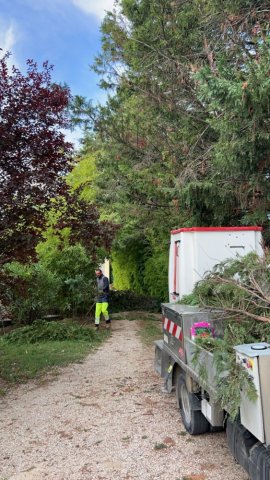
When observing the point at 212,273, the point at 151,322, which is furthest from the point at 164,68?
the point at 151,322

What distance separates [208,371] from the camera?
11.5ft

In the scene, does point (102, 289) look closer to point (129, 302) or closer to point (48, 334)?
point (48, 334)

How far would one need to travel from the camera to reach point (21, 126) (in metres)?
6.05

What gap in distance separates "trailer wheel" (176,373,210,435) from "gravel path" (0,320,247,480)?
4.0 inches

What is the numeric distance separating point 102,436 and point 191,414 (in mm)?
1021

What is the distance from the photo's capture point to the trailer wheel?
4434mm

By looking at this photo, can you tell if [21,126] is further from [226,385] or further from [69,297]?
[69,297]

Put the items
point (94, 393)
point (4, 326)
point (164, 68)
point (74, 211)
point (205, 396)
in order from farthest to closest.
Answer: point (4, 326) → point (164, 68) → point (74, 211) → point (94, 393) → point (205, 396)

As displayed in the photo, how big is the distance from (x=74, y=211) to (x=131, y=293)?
1081cm

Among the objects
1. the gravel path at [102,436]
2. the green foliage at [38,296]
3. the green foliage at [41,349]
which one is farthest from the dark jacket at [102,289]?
the gravel path at [102,436]

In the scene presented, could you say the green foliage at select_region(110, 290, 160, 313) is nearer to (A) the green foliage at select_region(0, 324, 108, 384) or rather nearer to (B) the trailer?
(A) the green foliage at select_region(0, 324, 108, 384)

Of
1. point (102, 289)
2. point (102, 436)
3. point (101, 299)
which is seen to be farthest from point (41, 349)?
point (102, 436)

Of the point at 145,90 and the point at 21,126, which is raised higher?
the point at 145,90

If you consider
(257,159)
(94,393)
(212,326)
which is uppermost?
(257,159)
